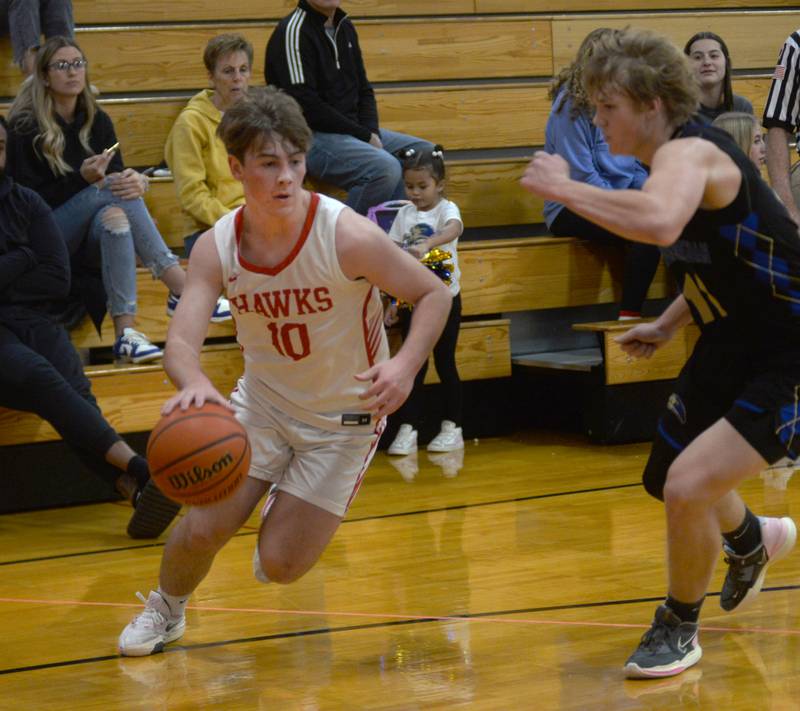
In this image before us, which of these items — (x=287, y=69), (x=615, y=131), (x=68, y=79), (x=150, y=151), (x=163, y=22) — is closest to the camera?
(x=615, y=131)

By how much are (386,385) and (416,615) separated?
3.21 ft

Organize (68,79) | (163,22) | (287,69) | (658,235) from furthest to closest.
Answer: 1. (163,22)
2. (287,69)
3. (68,79)
4. (658,235)

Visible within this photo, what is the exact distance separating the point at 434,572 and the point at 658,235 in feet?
6.01

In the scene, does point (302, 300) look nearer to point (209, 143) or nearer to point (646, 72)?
point (646, 72)

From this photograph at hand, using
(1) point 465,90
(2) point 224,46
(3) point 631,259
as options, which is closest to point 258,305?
(2) point 224,46

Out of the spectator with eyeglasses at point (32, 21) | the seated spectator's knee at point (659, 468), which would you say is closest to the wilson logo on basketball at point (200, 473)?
the seated spectator's knee at point (659, 468)

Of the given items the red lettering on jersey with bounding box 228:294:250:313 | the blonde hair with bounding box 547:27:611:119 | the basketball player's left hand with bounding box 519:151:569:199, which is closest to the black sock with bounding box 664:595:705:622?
the basketball player's left hand with bounding box 519:151:569:199

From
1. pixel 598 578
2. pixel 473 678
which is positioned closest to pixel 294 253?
pixel 473 678

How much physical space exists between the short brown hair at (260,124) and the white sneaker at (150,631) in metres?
1.21

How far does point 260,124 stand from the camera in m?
3.23

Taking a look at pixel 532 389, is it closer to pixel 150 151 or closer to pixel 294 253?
pixel 150 151

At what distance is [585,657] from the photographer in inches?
128

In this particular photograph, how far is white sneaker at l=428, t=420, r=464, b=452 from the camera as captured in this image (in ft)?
20.5

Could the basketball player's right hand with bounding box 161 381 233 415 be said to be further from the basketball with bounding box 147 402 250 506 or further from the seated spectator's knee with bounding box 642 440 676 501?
the seated spectator's knee with bounding box 642 440 676 501
